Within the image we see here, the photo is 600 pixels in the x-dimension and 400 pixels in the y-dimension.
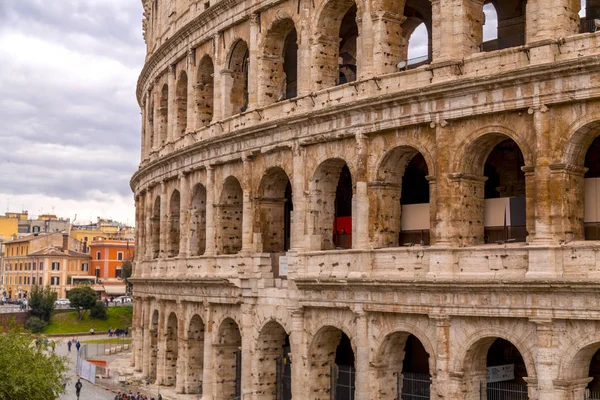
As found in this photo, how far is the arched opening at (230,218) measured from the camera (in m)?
26.6

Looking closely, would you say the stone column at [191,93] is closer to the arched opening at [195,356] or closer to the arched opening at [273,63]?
the arched opening at [273,63]

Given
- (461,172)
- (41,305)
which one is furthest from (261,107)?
(41,305)

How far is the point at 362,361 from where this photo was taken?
2039cm

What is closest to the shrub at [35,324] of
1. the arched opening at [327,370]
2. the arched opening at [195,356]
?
the arched opening at [195,356]

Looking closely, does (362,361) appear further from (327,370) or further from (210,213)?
(210,213)

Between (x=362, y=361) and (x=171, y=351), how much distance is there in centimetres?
1198

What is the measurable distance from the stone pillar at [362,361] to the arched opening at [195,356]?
9025 millimetres

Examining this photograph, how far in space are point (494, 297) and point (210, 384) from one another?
11.6 m

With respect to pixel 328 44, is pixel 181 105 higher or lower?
higher

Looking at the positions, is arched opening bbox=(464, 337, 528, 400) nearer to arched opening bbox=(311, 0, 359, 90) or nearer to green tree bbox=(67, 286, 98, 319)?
arched opening bbox=(311, 0, 359, 90)

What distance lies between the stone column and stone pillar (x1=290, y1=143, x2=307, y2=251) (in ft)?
23.3

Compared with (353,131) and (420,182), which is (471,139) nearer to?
(353,131)

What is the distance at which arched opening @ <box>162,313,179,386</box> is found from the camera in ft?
99.7

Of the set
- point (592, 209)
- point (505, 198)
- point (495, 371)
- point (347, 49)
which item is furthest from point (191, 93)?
point (592, 209)
